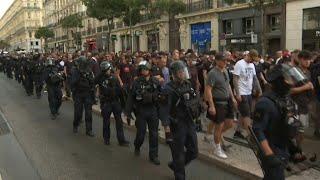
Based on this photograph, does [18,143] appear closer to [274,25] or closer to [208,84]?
[208,84]

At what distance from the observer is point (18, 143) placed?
9.63 meters

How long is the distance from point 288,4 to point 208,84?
21.6 m

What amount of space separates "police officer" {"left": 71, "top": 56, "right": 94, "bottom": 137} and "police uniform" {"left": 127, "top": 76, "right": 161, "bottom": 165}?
2.46m

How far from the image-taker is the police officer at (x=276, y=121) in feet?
14.1

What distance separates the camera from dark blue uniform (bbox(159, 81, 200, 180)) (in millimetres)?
6203

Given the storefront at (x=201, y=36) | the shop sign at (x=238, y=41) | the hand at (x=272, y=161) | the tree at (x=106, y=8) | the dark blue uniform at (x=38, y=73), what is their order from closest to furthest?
the hand at (x=272, y=161) < the dark blue uniform at (x=38, y=73) < the shop sign at (x=238, y=41) < the tree at (x=106, y=8) < the storefront at (x=201, y=36)

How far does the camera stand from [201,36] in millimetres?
36719

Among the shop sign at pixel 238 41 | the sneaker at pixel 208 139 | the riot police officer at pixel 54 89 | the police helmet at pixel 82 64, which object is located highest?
the shop sign at pixel 238 41

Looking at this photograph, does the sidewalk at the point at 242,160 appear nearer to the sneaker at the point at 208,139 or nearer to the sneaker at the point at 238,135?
the sneaker at the point at 208,139

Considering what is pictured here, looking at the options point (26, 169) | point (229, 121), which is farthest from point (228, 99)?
point (26, 169)

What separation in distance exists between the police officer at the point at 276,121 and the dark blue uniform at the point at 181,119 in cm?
187

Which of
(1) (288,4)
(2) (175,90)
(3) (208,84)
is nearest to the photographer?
(2) (175,90)

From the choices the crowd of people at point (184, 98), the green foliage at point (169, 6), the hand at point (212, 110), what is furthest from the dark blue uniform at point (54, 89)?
the green foliage at point (169, 6)

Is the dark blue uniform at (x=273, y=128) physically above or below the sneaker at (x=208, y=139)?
above
